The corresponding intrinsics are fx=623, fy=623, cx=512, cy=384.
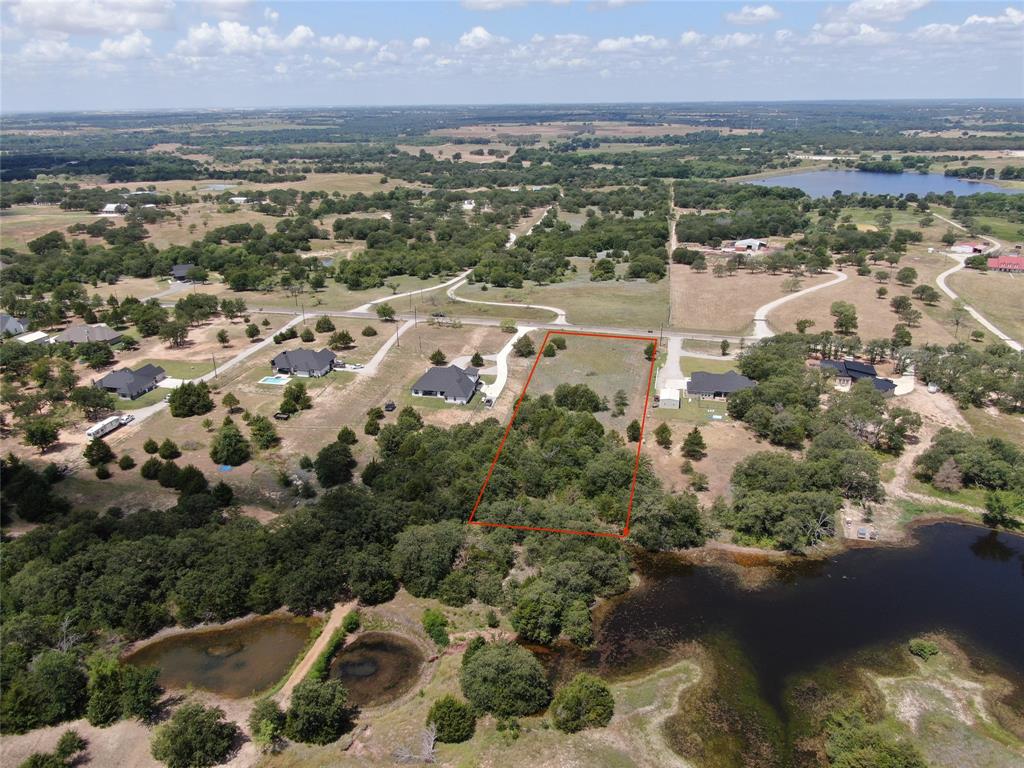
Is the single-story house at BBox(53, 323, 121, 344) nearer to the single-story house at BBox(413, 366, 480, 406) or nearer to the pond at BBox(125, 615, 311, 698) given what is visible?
the single-story house at BBox(413, 366, 480, 406)

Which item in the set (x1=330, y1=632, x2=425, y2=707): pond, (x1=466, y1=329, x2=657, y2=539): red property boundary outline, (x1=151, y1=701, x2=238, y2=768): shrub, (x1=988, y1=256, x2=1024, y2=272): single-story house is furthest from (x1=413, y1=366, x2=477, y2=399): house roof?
(x1=988, y1=256, x2=1024, y2=272): single-story house

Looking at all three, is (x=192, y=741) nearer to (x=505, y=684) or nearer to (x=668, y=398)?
(x=505, y=684)

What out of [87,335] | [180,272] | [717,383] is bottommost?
[717,383]

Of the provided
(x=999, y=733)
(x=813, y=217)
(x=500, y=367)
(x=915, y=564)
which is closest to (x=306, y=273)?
(x=500, y=367)

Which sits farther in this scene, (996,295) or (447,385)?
(996,295)

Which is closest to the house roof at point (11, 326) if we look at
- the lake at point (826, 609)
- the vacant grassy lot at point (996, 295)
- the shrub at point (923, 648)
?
the lake at point (826, 609)

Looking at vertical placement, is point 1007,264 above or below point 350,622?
above

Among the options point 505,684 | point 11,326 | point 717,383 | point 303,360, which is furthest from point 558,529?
point 11,326
